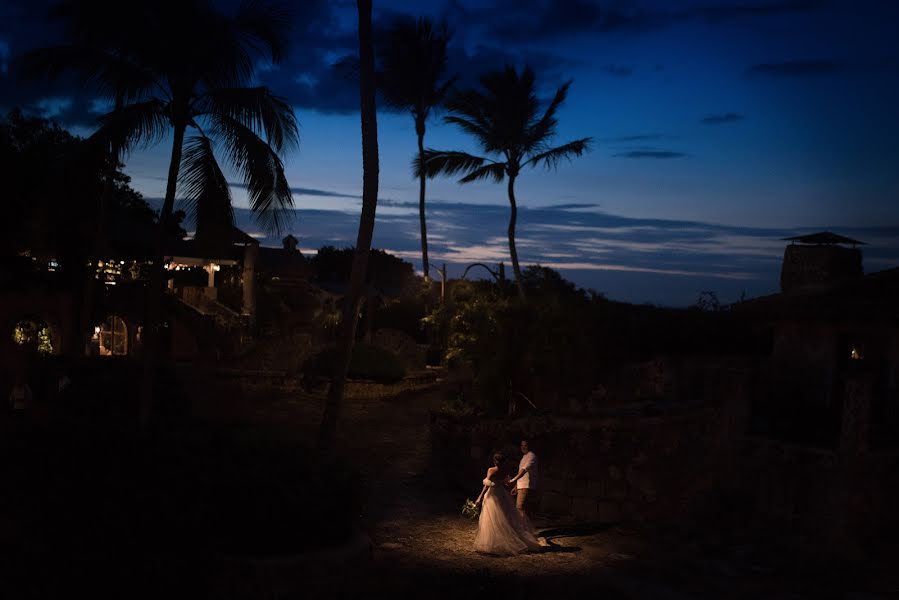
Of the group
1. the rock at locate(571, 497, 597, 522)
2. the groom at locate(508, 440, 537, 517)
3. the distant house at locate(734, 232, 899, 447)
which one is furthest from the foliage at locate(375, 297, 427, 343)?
the groom at locate(508, 440, 537, 517)

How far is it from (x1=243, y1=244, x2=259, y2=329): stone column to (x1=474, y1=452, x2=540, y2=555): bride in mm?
22253

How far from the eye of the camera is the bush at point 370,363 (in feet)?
80.7

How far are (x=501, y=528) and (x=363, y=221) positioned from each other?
5.91m

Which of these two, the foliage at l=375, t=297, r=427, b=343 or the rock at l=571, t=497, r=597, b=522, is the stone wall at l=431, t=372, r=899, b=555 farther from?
the foliage at l=375, t=297, r=427, b=343

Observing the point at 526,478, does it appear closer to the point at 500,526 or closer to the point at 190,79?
the point at 500,526

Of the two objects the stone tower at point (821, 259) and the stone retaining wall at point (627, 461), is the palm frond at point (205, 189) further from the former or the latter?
the stone tower at point (821, 259)

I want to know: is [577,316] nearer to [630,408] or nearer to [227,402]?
[630,408]

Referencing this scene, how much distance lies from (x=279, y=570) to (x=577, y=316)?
11.4 m

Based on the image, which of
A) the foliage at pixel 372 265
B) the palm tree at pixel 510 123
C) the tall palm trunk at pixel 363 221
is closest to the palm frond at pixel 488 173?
the palm tree at pixel 510 123

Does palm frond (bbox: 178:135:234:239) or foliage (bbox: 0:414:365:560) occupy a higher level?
palm frond (bbox: 178:135:234:239)

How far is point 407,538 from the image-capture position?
12047mm

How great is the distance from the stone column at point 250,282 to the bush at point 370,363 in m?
9.04

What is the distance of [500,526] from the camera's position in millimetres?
11773

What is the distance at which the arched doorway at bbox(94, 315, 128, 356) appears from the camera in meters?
31.1
